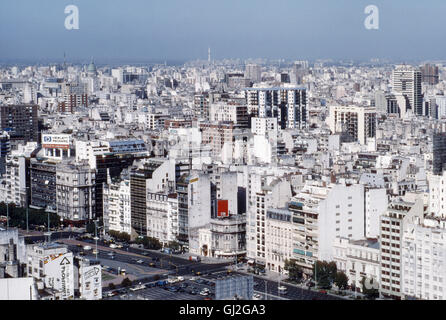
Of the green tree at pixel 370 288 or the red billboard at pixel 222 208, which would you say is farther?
the red billboard at pixel 222 208

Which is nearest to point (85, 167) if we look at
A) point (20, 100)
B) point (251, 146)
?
point (251, 146)

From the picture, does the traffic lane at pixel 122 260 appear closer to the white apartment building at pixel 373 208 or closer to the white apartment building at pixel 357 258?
the white apartment building at pixel 357 258

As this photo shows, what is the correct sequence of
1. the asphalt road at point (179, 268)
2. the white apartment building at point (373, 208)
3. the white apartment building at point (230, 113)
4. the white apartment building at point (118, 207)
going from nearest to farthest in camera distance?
1. the asphalt road at point (179, 268)
2. the white apartment building at point (373, 208)
3. the white apartment building at point (118, 207)
4. the white apartment building at point (230, 113)

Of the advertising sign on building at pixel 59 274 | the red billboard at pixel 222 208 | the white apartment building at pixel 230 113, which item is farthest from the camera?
the white apartment building at pixel 230 113

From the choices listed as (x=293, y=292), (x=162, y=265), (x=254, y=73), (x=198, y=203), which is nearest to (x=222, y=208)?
(x=198, y=203)

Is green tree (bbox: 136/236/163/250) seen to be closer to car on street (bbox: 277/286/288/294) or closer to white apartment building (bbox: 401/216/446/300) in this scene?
car on street (bbox: 277/286/288/294)

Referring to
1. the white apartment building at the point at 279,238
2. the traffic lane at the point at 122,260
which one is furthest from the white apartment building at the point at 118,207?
the white apartment building at the point at 279,238

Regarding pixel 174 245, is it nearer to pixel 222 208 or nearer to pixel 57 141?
pixel 222 208
